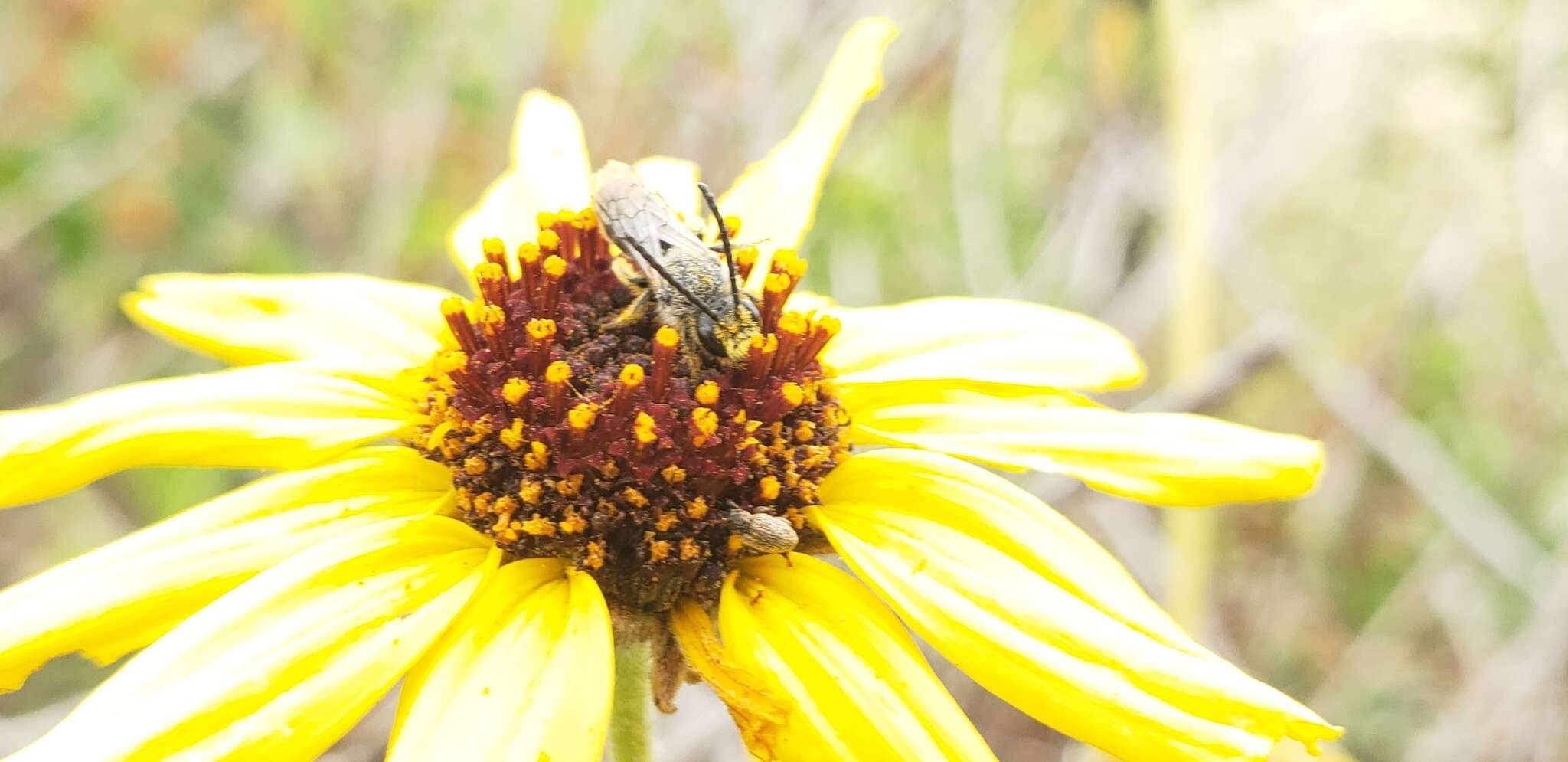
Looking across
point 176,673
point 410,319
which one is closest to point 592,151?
point 410,319

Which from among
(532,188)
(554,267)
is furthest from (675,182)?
(554,267)

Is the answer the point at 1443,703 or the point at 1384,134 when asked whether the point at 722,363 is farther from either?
the point at 1384,134

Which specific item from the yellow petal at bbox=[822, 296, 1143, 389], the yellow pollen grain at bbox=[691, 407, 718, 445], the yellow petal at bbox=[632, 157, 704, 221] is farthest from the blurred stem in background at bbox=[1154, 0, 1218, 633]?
the yellow pollen grain at bbox=[691, 407, 718, 445]

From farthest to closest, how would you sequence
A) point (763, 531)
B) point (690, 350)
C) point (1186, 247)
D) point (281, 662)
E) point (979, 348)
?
1. point (1186, 247)
2. point (979, 348)
3. point (690, 350)
4. point (763, 531)
5. point (281, 662)

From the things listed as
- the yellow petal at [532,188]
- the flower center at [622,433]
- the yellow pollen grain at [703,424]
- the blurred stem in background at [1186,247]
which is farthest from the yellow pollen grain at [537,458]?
the blurred stem in background at [1186,247]

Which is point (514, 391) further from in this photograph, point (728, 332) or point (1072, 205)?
point (1072, 205)
